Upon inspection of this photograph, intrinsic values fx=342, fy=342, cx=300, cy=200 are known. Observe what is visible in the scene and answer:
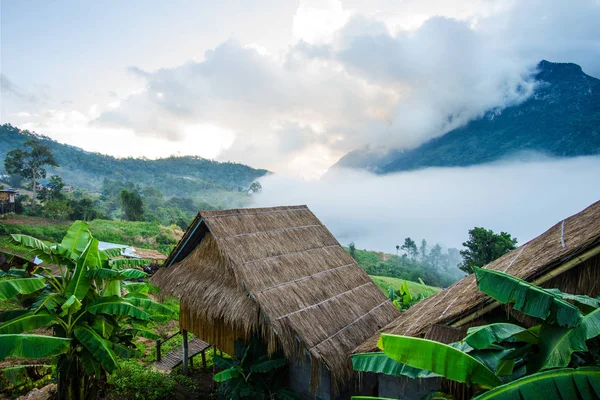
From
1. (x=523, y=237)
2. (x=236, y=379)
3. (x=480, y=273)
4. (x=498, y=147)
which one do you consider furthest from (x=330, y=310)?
(x=498, y=147)

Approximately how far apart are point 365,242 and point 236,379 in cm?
9642

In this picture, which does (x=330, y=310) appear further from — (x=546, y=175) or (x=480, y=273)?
(x=546, y=175)

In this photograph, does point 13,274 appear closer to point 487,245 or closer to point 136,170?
point 487,245

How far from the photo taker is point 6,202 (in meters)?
29.1

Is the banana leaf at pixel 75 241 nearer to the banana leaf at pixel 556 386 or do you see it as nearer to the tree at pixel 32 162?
the banana leaf at pixel 556 386

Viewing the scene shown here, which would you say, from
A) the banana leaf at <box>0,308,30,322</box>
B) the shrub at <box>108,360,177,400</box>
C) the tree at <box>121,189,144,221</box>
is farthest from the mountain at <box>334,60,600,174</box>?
the banana leaf at <box>0,308,30,322</box>

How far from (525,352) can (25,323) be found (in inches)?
220

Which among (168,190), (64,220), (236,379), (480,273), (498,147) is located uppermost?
(498,147)

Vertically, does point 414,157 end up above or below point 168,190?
above

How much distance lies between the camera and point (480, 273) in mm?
2656

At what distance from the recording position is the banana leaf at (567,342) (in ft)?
6.77

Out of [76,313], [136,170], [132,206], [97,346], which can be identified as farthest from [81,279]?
[136,170]

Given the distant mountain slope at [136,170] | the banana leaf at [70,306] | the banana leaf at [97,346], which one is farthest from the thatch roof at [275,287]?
the distant mountain slope at [136,170]

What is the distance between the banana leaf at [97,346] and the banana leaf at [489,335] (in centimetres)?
447
